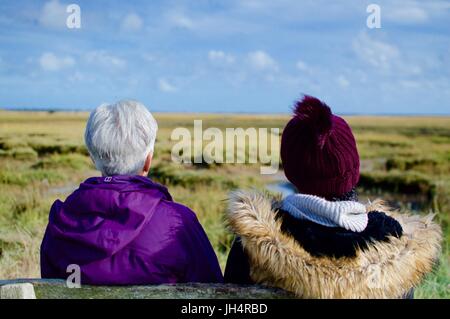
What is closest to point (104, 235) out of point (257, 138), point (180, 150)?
point (180, 150)

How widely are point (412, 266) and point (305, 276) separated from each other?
15.6 inches

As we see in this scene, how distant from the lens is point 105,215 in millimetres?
2410

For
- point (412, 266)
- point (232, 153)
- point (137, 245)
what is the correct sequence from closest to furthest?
point (412, 266) → point (137, 245) → point (232, 153)

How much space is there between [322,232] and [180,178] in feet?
45.1

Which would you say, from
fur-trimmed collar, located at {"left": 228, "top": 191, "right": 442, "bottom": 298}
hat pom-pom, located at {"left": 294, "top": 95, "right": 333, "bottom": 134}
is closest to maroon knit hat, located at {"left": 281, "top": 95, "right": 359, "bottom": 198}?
hat pom-pom, located at {"left": 294, "top": 95, "right": 333, "bottom": 134}

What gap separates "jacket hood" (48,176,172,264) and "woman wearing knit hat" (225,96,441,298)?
374 millimetres

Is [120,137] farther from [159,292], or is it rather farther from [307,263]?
[307,263]

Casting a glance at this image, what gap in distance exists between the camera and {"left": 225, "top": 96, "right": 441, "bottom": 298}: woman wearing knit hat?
216 cm

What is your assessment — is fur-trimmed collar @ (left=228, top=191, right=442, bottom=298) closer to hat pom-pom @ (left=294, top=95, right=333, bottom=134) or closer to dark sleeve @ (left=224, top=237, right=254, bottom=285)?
dark sleeve @ (left=224, top=237, right=254, bottom=285)

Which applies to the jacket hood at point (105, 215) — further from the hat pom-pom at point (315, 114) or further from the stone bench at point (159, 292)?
the hat pom-pom at point (315, 114)

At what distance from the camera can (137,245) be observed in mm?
2455

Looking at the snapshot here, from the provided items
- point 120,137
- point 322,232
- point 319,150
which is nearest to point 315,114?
point 319,150
